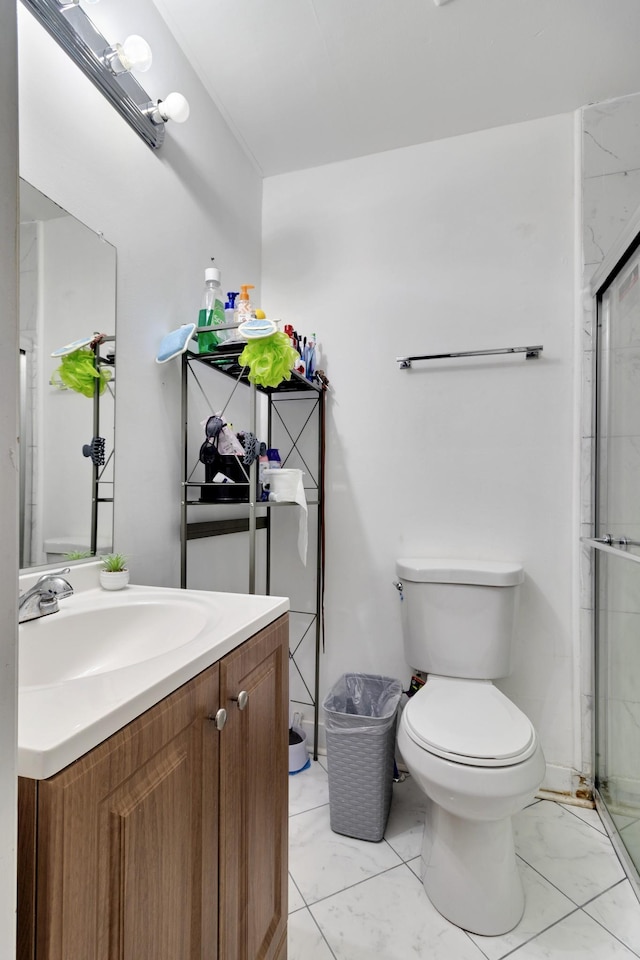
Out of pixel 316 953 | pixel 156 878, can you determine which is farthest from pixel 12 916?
pixel 316 953

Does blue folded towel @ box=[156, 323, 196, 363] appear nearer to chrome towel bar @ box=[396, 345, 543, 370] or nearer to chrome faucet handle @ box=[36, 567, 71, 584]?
chrome faucet handle @ box=[36, 567, 71, 584]

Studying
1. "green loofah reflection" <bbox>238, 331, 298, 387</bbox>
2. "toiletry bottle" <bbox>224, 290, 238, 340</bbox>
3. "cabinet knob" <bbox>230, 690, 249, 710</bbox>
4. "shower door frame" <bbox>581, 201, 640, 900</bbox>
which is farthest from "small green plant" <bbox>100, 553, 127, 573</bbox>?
"shower door frame" <bbox>581, 201, 640, 900</bbox>

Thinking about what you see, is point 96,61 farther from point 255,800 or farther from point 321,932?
point 321,932

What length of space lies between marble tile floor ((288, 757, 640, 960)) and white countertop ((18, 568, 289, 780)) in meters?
0.90

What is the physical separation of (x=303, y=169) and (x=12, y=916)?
7.77 ft

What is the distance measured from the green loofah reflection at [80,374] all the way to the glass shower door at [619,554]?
1431 mm

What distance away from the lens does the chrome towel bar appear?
1732mm

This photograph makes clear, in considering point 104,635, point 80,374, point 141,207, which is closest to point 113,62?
point 141,207

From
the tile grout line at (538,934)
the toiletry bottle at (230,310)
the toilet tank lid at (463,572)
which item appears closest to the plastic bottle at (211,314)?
the toiletry bottle at (230,310)

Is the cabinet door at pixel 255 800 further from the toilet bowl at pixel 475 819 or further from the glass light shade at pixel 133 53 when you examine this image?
the glass light shade at pixel 133 53

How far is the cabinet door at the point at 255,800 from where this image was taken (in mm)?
738

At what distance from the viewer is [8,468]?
1.01 feet

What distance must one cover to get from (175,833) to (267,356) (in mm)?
1077

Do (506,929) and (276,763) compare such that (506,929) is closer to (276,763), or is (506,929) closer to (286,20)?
(276,763)
